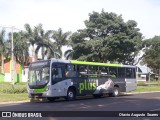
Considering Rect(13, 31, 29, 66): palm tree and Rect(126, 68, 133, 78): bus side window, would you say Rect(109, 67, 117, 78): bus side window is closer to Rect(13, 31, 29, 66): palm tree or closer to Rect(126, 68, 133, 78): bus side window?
Rect(126, 68, 133, 78): bus side window

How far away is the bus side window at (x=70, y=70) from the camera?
25.0 meters

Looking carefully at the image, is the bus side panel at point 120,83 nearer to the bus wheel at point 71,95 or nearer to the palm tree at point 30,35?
the bus wheel at point 71,95

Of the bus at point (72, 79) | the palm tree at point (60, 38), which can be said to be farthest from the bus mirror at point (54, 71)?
the palm tree at point (60, 38)

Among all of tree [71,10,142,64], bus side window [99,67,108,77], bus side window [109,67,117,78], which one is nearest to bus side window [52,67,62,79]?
bus side window [99,67,108,77]

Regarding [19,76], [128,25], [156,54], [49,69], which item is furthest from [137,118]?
[19,76]

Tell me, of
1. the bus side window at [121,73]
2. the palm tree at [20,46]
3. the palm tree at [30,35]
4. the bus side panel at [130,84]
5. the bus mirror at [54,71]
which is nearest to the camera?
the bus mirror at [54,71]

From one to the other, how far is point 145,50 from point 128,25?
1255 cm

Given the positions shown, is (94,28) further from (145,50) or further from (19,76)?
(19,76)

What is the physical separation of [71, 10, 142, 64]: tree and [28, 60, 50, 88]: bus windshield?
22362 millimetres

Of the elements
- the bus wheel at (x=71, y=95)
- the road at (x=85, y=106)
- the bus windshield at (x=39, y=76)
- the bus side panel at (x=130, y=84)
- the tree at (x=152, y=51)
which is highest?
the tree at (x=152, y=51)

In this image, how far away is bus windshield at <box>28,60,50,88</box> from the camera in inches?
930

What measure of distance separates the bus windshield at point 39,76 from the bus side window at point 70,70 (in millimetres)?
1815

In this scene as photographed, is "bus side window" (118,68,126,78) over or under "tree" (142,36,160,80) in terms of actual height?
under

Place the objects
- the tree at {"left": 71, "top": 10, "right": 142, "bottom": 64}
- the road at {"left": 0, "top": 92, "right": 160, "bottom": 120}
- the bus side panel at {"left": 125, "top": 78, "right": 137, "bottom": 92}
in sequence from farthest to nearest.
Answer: the tree at {"left": 71, "top": 10, "right": 142, "bottom": 64}
the bus side panel at {"left": 125, "top": 78, "right": 137, "bottom": 92}
the road at {"left": 0, "top": 92, "right": 160, "bottom": 120}
